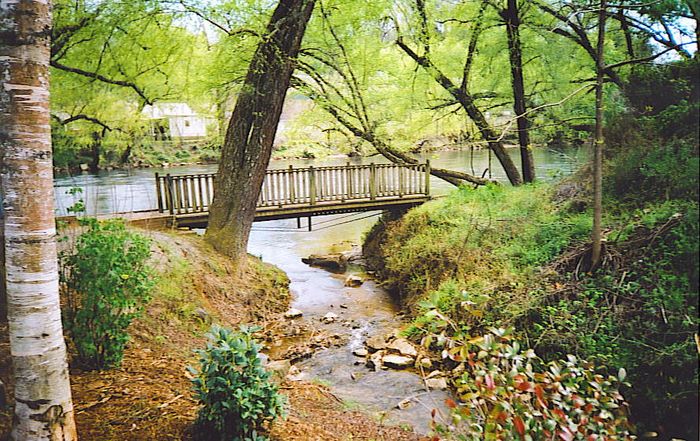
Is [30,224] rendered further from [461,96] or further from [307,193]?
[461,96]

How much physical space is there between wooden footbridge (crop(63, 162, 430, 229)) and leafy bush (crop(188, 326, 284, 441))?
5947mm

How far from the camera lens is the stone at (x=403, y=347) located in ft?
19.2

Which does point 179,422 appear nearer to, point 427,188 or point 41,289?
point 41,289

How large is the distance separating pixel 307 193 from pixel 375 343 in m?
4.59

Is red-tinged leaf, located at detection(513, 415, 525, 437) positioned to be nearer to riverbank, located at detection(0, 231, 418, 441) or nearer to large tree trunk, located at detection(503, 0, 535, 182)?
riverbank, located at detection(0, 231, 418, 441)

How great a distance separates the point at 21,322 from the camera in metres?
2.25

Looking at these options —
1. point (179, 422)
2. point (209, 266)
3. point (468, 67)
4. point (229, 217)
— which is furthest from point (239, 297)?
point (468, 67)

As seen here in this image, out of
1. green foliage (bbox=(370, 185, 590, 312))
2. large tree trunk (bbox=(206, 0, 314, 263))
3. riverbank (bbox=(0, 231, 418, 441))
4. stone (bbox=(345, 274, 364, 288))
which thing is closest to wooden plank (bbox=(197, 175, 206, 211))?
riverbank (bbox=(0, 231, 418, 441))

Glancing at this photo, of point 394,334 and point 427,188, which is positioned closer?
point 394,334

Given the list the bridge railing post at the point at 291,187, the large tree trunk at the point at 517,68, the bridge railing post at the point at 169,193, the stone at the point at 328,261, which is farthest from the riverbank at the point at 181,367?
the large tree trunk at the point at 517,68

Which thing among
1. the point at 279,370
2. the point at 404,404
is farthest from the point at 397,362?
the point at 279,370

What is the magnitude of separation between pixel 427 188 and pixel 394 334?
16.6 feet

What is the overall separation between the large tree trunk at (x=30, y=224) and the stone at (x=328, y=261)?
854cm

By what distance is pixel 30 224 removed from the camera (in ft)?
7.29
